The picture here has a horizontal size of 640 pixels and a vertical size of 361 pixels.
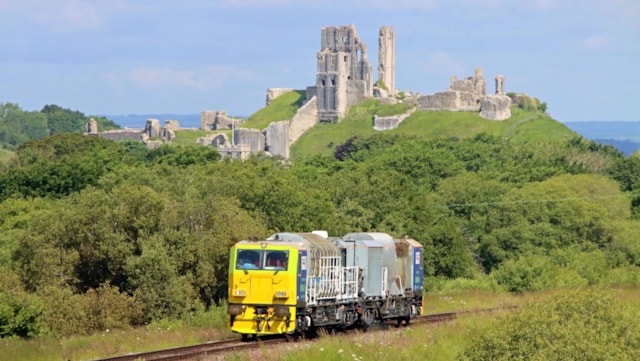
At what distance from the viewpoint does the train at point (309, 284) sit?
33719mm

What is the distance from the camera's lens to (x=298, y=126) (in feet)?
648

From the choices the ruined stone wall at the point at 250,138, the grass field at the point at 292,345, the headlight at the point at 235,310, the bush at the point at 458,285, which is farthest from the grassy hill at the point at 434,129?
the headlight at the point at 235,310

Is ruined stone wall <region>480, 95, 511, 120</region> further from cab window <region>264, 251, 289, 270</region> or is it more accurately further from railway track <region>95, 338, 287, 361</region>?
railway track <region>95, 338, 287, 361</region>

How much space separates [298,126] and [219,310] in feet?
519

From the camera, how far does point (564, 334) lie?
2764 cm

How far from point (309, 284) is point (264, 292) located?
138 centimetres

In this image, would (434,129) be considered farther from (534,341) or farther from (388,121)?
(534,341)

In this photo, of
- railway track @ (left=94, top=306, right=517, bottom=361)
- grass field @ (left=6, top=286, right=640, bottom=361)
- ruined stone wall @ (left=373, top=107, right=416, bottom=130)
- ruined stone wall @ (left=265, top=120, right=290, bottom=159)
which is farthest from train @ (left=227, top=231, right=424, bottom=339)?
ruined stone wall @ (left=373, top=107, right=416, bottom=130)

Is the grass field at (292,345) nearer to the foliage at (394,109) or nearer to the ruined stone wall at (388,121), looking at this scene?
the ruined stone wall at (388,121)

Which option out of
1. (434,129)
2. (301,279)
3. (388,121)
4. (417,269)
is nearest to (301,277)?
(301,279)

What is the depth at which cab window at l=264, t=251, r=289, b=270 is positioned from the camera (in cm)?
3391

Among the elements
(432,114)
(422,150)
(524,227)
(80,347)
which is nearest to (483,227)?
(524,227)

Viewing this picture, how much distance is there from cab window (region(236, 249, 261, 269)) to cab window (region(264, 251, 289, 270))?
254mm

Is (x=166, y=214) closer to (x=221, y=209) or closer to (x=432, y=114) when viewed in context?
(x=221, y=209)
